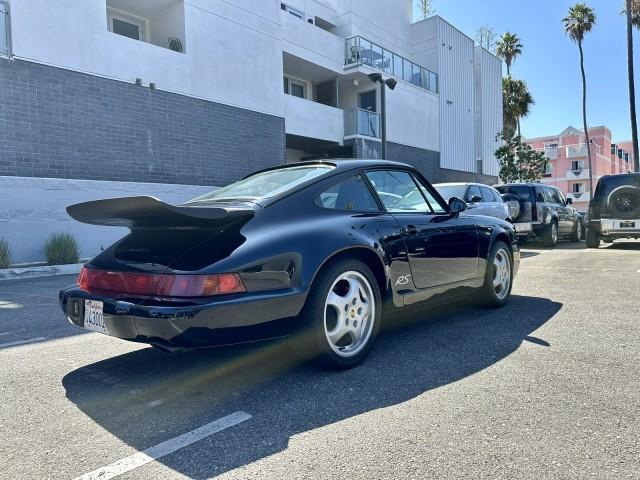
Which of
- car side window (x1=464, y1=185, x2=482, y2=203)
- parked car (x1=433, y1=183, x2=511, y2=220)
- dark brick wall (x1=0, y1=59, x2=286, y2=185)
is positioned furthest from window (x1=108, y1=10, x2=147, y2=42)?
Answer: car side window (x1=464, y1=185, x2=482, y2=203)

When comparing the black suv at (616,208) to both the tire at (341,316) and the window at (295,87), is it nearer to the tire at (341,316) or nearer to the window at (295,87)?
the tire at (341,316)

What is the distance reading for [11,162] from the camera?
10.3m

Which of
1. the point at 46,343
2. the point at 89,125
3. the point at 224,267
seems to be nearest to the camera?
the point at 224,267

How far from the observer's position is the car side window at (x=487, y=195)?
34.3 ft

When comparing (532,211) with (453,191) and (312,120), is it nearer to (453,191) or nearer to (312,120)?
(453,191)

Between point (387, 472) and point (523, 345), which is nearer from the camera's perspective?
point (387, 472)

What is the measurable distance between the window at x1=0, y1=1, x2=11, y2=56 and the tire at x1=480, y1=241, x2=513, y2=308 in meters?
10.8

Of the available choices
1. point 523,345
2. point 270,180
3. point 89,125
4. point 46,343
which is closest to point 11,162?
point 89,125

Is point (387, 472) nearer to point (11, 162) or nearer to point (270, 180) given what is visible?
point (270, 180)

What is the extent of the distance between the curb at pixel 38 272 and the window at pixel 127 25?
26.3 ft

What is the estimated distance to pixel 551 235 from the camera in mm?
12984

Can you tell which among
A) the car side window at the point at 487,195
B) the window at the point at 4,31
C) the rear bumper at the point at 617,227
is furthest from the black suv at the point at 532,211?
the window at the point at 4,31

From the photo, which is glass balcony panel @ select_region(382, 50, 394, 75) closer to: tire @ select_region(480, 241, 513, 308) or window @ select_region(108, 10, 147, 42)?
window @ select_region(108, 10, 147, 42)

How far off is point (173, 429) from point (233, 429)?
0.30 meters
